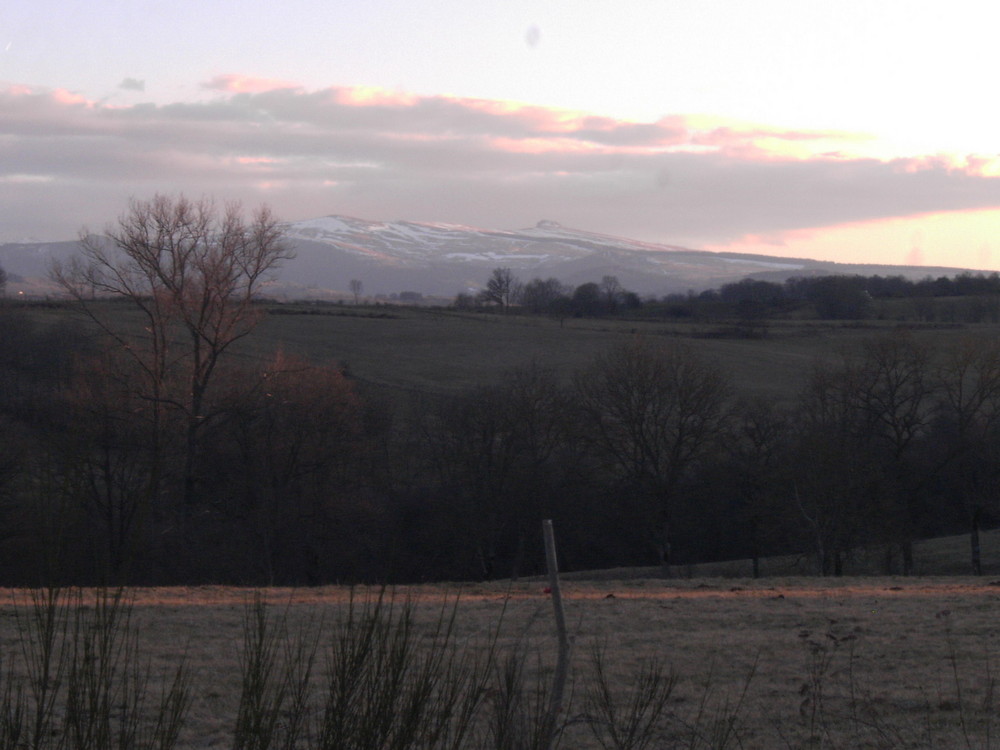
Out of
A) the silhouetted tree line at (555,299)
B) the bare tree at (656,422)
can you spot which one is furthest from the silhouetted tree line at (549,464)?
the silhouetted tree line at (555,299)

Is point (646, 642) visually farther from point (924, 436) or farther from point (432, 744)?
point (924, 436)

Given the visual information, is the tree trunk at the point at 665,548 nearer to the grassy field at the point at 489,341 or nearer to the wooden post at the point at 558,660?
the grassy field at the point at 489,341

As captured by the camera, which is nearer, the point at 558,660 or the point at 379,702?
the point at 379,702

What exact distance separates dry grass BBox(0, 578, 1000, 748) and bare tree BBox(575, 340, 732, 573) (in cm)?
2042

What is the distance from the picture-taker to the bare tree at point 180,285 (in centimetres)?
3606

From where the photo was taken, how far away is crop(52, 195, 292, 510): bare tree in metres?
36.1

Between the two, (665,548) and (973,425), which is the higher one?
(973,425)

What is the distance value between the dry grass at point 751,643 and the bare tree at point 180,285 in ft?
65.8

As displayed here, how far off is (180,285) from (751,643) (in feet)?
101

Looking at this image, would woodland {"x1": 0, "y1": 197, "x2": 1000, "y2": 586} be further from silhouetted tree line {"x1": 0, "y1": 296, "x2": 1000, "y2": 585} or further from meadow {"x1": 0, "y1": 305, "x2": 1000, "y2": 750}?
meadow {"x1": 0, "y1": 305, "x2": 1000, "y2": 750}

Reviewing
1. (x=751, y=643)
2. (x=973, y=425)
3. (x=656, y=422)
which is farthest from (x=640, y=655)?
(x=973, y=425)

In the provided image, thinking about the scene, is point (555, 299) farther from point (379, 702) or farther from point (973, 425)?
point (379, 702)

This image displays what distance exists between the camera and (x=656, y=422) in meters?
41.0

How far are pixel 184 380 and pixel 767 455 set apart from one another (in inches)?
1006
